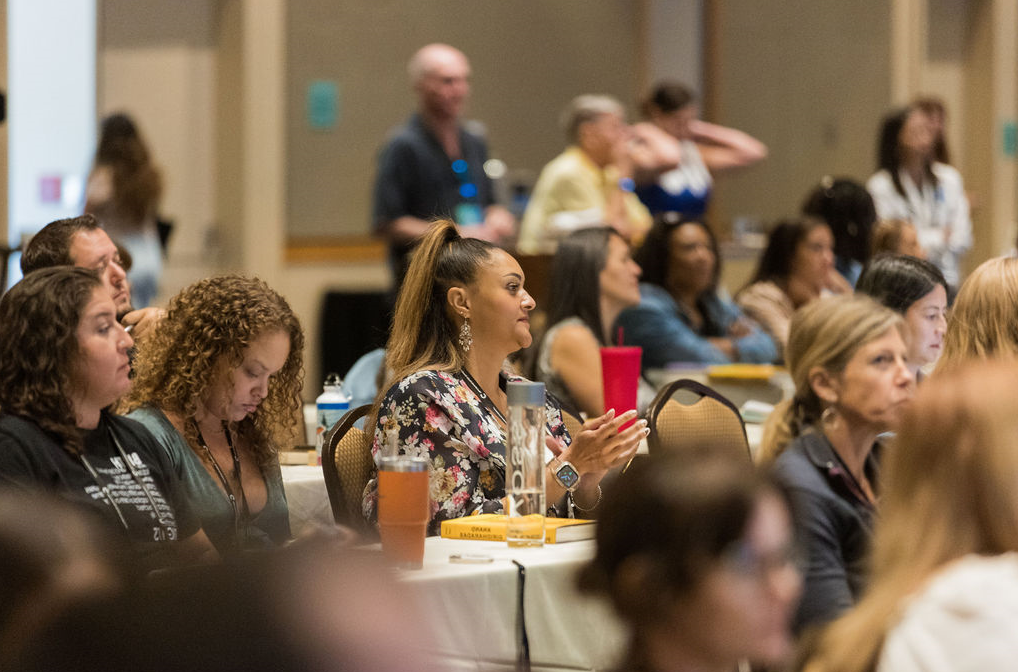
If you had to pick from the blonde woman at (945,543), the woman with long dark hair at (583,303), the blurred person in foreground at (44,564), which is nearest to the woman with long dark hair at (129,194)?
the woman with long dark hair at (583,303)

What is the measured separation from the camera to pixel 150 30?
7.39 meters

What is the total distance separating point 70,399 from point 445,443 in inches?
34.2

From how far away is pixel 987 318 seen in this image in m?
3.04

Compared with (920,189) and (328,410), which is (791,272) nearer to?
(920,189)

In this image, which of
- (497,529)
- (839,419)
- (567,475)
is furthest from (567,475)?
(839,419)

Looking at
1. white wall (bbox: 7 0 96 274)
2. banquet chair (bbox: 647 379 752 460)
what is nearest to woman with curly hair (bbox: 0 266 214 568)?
banquet chair (bbox: 647 379 752 460)

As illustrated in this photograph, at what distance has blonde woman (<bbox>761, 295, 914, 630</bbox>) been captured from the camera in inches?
98.3

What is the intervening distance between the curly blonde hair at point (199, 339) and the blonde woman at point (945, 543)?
4.74 feet

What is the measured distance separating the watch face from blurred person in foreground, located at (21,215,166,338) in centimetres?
122

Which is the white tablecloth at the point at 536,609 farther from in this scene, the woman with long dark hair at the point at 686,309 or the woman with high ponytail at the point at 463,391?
the woman with long dark hair at the point at 686,309

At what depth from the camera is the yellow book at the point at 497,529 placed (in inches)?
101

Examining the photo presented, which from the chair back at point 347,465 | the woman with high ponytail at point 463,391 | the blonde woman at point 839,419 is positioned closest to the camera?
the blonde woman at point 839,419

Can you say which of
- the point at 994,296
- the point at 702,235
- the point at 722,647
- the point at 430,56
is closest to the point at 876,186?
the point at 702,235

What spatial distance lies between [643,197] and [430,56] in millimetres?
1730
